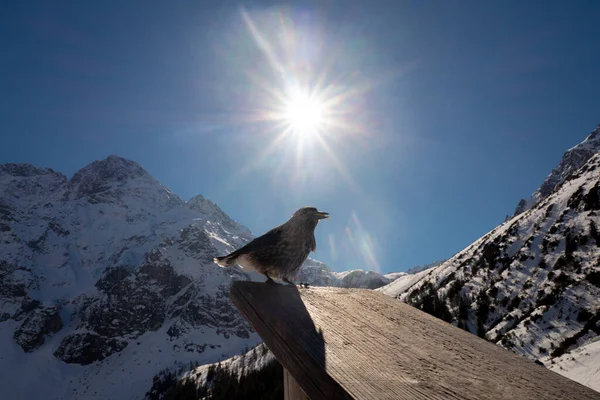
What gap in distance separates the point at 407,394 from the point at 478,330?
32.6 metres

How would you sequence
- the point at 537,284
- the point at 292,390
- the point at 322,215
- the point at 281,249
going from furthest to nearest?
the point at 537,284
the point at 322,215
the point at 281,249
the point at 292,390

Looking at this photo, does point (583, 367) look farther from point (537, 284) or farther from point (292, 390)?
point (537, 284)

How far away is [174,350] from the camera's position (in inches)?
6973

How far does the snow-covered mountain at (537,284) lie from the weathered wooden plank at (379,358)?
1588 cm

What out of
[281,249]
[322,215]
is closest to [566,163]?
[322,215]

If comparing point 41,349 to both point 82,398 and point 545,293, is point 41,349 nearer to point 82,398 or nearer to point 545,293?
point 82,398

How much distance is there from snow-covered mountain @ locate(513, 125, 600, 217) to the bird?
152216 mm

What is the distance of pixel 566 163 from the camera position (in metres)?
136

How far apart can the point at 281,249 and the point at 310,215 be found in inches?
24.1

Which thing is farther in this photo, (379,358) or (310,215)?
(310,215)

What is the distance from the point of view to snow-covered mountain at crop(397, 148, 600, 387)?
19.5 m

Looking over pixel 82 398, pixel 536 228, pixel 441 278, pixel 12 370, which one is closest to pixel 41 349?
pixel 12 370

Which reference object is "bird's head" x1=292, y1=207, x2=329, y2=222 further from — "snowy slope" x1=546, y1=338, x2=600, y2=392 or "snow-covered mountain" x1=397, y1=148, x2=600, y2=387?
"snow-covered mountain" x1=397, y1=148, x2=600, y2=387

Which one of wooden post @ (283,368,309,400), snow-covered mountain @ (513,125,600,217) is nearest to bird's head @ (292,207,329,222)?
wooden post @ (283,368,309,400)
